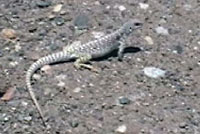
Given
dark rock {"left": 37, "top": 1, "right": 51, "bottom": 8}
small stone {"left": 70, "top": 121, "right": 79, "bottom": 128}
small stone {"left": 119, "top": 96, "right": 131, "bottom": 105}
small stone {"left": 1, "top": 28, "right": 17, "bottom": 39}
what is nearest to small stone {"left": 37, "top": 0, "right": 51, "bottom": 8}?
dark rock {"left": 37, "top": 1, "right": 51, "bottom": 8}

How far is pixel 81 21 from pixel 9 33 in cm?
100

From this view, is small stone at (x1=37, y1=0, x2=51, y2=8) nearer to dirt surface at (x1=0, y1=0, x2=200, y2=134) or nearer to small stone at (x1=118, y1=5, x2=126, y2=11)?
dirt surface at (x1=0, y1=0, x2=200, y2=134)

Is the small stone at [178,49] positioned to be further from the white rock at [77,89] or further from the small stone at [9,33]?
the small stone at [9,33]

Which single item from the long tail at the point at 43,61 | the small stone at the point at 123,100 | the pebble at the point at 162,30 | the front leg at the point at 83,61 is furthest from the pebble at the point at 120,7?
the small stone at the point at 123,100

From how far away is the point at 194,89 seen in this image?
23.9ft

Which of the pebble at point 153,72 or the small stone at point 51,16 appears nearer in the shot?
the pebble at point 153,72

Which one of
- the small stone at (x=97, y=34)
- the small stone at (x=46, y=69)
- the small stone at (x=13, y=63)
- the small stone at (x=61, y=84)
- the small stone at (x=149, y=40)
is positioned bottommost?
the small stone at (x=61, y=84)

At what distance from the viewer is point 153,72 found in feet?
24.7

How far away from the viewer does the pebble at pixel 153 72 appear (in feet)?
24.6

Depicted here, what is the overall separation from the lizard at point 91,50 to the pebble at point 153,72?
1.31 feet

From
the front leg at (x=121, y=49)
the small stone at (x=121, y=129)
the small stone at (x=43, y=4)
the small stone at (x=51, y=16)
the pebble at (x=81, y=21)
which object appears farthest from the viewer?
the small stone at (x=43, y=4)

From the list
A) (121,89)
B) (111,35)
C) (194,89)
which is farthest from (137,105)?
(111,35)

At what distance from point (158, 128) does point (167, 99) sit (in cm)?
52

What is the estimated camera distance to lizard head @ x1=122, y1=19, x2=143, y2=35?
795 centimetres
